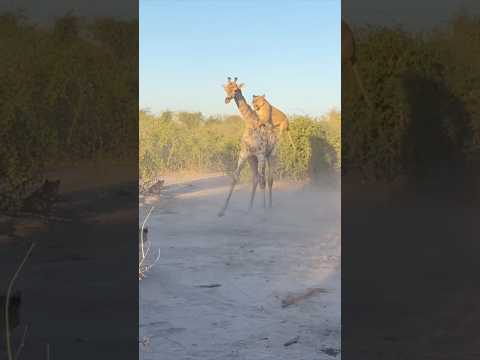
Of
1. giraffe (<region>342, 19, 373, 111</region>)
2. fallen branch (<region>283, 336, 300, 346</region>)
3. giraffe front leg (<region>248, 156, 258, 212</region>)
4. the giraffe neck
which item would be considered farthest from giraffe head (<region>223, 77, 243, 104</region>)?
giraffe (<region>342, 19, 373, 111</region>)

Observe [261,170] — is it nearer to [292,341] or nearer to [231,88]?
[231,88]

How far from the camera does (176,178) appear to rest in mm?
6609

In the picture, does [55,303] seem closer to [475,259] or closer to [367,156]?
[367,156]

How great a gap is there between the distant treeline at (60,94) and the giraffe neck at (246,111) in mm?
3303

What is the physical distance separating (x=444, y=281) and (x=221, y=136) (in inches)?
164

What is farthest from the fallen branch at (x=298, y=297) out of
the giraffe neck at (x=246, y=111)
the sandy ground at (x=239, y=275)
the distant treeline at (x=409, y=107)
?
the distant treeline at (x=409, y=107)

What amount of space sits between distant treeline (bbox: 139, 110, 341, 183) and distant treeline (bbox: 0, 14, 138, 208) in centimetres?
357

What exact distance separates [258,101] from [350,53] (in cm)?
326

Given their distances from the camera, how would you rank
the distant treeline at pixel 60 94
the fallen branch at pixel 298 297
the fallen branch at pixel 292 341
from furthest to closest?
the fallen branch at pixel 298 297 < the fallen branch at pixel 292 341 < the distant treeline at pixel 60 94

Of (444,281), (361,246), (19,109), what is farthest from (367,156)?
(19,109)

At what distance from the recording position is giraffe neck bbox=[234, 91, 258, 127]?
235 inches

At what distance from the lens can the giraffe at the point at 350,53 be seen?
271cm

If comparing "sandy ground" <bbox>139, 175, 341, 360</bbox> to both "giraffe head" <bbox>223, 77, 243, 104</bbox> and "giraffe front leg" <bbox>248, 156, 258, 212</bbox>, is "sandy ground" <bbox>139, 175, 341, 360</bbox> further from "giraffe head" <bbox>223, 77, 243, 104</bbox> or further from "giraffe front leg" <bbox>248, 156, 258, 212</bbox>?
"giraffe head" <bbox>223, 77, 243, 104</bbox>

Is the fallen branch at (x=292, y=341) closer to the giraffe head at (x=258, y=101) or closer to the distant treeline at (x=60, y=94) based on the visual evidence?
the giraffe head at (x=258, y=101)
